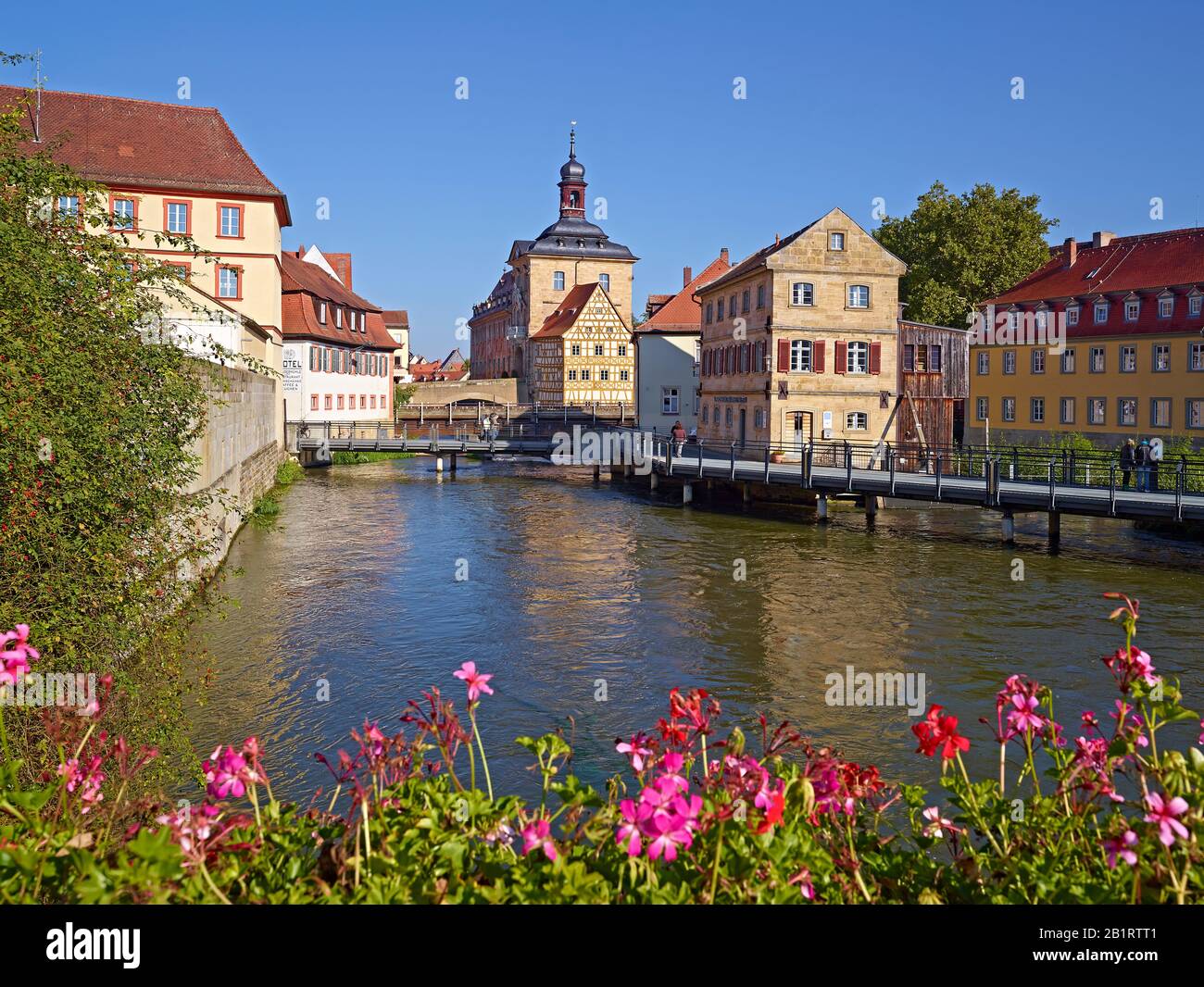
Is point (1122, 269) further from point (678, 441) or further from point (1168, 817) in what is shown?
point (1168, 817)

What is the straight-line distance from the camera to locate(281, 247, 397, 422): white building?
52.2m

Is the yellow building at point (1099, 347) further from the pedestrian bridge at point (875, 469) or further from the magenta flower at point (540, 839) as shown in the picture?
the magenta flower at point (540, 839)

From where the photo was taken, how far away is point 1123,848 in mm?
3377

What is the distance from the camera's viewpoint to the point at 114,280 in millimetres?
8484

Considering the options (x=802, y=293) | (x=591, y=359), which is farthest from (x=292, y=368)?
(x=591, y=359)

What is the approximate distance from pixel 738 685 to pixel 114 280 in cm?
898

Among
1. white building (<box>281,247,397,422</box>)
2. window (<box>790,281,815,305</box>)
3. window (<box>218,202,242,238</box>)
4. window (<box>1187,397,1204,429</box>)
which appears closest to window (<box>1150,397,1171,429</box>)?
window (<box>1187,397,1204,429</box>)

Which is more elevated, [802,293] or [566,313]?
[566,313]

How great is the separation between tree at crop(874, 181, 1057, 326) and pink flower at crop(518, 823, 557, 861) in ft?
196

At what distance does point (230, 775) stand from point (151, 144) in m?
48.4
